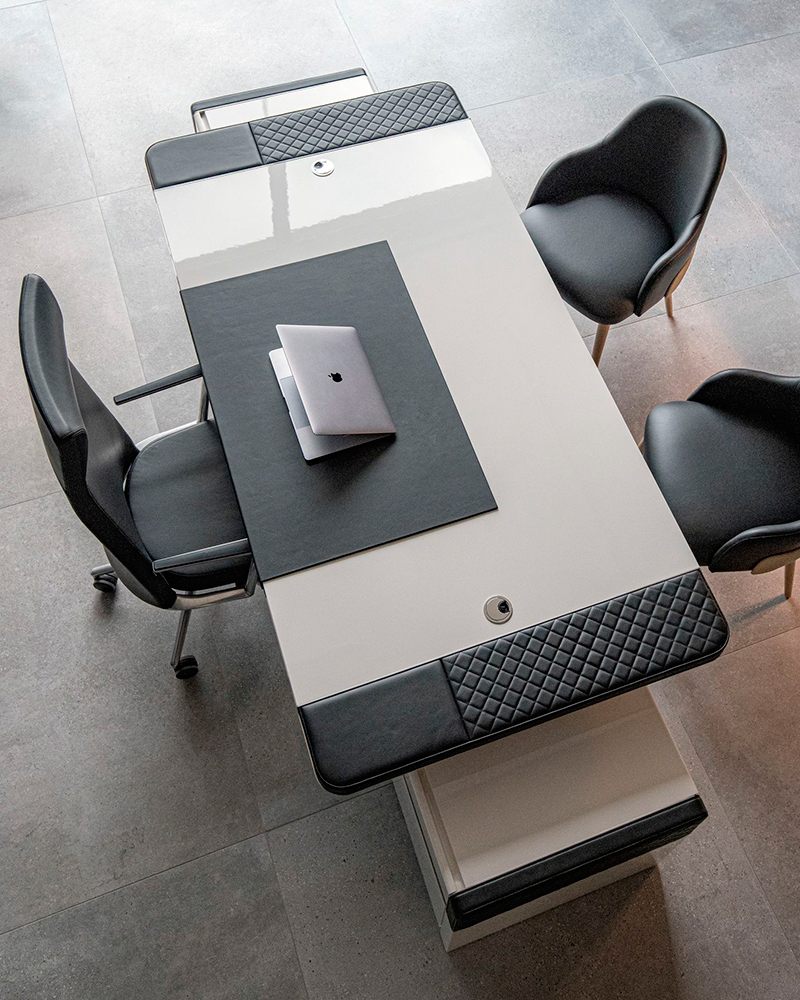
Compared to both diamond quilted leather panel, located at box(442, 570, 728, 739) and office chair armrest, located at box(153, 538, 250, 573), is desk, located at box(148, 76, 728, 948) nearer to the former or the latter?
diamond quilted leather panel, located at box(442, 570, 728, 739)

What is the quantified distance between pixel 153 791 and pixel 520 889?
104 centimetres

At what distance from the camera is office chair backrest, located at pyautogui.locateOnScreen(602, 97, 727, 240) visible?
2.34m

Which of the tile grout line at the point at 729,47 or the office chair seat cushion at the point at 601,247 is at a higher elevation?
the tile grout line at the point at 729,47

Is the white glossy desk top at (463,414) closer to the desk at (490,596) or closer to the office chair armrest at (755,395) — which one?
the desk at (490,596)

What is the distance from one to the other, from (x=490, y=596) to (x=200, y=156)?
1390mm

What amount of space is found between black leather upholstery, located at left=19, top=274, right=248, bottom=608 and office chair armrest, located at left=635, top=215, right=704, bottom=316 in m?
1.25

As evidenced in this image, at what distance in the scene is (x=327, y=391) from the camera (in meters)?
1.85

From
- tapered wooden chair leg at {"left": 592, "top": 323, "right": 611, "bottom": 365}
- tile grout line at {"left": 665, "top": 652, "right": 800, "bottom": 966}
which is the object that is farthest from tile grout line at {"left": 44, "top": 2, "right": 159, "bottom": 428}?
tile grout line at {"left": 665, "top": 652, "right": 800, "bottom": 966}

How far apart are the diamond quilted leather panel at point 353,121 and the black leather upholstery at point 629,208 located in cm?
45

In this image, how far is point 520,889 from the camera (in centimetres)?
174

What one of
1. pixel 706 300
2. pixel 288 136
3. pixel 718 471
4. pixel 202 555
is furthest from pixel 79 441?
pixel 706 300

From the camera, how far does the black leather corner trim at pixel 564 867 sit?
1.74 meters

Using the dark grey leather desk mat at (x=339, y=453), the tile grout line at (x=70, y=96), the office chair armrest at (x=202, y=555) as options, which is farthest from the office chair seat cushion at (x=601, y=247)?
the tile grout line at (x=70, y=96)

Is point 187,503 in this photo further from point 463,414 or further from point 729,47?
point 729,47
